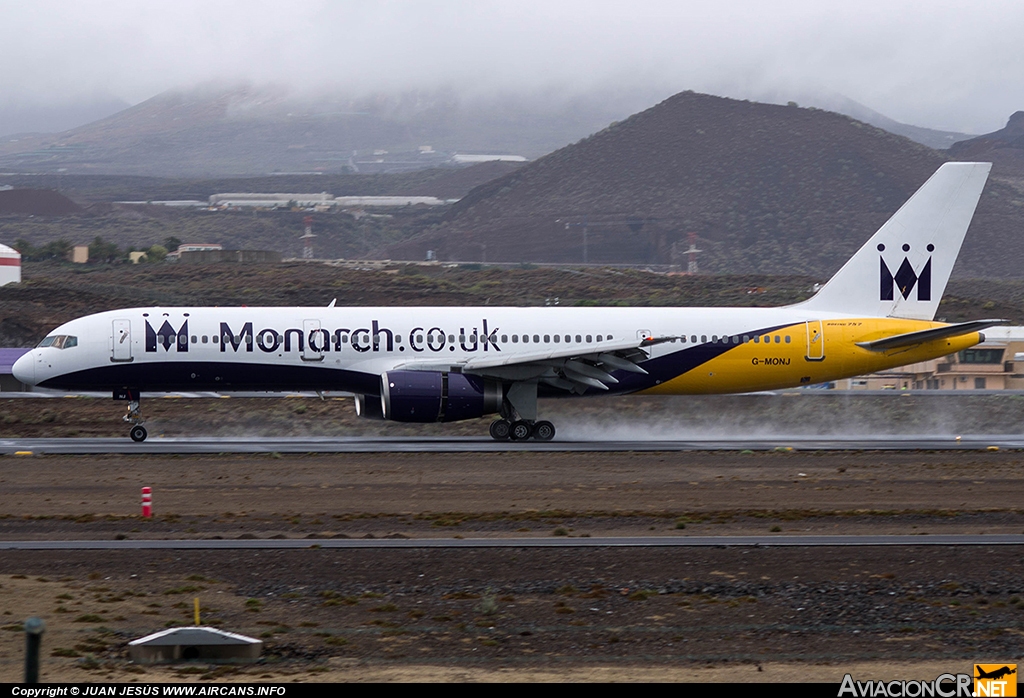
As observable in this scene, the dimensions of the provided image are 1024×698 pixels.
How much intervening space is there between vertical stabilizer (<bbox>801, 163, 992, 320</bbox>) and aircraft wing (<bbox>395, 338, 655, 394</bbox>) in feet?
24.3

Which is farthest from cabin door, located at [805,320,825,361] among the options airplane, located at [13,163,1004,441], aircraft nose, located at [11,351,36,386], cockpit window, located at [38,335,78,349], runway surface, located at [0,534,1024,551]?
aircraft nose, located at [11,351,36,386]

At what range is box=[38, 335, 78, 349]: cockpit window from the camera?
34219 millimetres

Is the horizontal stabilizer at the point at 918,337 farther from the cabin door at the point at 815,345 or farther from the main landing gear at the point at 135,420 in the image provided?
the main landing gear at the point at 135,420

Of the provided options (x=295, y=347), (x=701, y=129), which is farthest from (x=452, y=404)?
(x=701, y=129)

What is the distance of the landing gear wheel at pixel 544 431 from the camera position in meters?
34.8

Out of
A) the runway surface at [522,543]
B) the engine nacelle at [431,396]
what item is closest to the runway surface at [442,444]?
the engine nacelle at [431,396]

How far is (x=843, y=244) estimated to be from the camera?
A: 167 m

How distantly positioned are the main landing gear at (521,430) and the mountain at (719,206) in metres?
127

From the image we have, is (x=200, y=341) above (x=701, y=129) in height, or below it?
below

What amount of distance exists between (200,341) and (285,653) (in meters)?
21.9

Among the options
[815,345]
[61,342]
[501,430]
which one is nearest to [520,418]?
[501,430]

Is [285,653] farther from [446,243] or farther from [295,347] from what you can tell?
[446,243]

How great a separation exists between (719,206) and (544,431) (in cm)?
14912

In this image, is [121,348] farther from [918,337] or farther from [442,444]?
[918,337]
